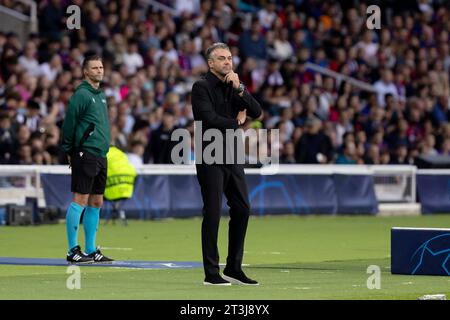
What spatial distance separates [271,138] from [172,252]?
1013cm

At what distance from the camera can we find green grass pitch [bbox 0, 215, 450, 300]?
12117 millimetres

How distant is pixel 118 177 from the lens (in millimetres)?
22766

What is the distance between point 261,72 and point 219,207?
19.7 m

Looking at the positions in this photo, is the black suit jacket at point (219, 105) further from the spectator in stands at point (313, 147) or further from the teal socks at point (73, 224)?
the spectator in stands at point (313, 147)

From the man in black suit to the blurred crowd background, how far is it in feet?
38.1

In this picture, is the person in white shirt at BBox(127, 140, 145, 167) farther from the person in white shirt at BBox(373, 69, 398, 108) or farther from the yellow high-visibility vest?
the person in white shirt at BBox(373, 69, 398, 108)

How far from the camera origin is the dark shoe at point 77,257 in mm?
15781

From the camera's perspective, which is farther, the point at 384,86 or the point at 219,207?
the point at 384,86

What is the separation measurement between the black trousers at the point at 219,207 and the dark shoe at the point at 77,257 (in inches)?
121

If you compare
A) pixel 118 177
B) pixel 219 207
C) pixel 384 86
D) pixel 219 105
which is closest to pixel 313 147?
pixel 384 86

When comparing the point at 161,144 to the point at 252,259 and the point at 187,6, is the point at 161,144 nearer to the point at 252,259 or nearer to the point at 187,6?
the point at 187,6

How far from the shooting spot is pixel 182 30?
31.6 meters

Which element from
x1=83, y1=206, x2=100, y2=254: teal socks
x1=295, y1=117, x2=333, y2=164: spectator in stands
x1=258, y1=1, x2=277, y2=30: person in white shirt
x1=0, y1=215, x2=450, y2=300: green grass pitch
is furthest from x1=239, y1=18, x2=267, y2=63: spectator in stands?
x1=83, y1=206, x2=100, y2=254: teal socks
